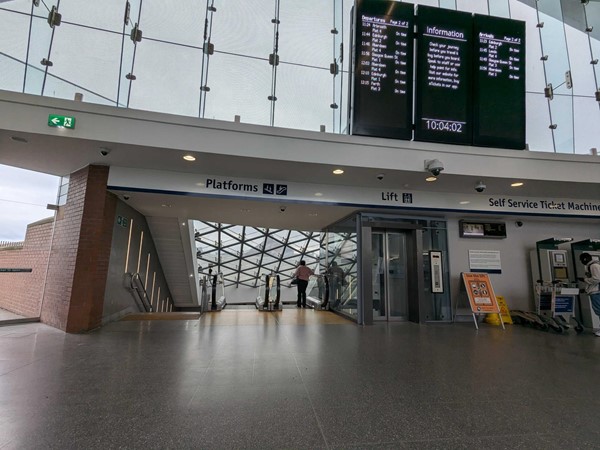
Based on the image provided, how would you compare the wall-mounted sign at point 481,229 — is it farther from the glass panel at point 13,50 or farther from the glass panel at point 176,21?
the glass panel at point 13,50

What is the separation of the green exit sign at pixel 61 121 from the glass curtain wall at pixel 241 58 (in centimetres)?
86

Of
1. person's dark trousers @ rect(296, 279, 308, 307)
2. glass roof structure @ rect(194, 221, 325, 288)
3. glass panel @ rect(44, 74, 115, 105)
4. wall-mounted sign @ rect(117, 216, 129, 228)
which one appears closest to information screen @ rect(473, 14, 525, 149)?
person's dark trousers @ rect(296, 279, 308, 307)

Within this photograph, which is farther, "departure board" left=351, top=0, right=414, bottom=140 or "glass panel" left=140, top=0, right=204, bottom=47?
"glass panel" left=140, top=0, right=204, bottom=47

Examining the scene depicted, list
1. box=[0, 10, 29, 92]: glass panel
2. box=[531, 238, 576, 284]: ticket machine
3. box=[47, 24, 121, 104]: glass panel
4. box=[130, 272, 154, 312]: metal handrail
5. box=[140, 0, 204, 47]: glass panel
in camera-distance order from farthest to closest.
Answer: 1. box=[130, 272, 154, 312]: metal handrail
2. box=[531, 238, 576, 284]: ticket machine
3. box=[140, 0, 204, 47]: glass panel
4. box=[47, 24, 121, 104]: glass panel
5. box=[0, 10, 29, 92]: glass panel

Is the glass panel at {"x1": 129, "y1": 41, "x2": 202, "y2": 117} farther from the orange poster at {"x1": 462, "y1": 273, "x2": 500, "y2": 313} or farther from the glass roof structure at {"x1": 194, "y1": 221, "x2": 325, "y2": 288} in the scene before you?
the glass roof structure at {"x1": 194, "y1": 221, "x2": 325, "y2": 288}

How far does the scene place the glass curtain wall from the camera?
17.9ft

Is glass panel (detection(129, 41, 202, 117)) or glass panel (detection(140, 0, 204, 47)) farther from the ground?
glass panel (detection(140, 0, 204, 47))

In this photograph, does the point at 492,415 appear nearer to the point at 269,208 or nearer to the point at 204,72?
the point at 269,208

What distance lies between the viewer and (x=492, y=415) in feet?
8.04

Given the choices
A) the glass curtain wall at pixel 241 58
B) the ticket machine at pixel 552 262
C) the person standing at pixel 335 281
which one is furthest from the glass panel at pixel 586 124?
the person standing at pixel 335 281

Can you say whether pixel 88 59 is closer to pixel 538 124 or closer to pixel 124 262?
pixel 124 262

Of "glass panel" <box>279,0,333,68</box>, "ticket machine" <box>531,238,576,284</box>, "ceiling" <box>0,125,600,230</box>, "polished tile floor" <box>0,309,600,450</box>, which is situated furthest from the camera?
"ticket machine" <box>531,238,576,284</box>

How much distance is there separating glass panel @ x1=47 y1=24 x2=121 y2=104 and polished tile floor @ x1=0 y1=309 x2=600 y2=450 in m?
4.35

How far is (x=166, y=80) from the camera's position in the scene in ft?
19.4
